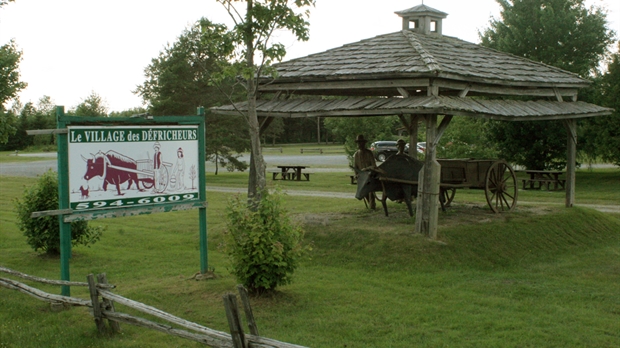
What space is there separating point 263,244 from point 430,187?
4.59 m

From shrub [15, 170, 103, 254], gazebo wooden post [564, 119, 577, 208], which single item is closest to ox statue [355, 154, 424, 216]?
gazebo wooden post [564, 119, 577, 208]

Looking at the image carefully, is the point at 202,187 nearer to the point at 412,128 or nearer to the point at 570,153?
the point at 412,128

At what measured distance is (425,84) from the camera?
12258 mm

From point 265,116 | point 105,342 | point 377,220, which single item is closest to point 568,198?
point 377,220

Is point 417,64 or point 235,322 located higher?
point 417,64

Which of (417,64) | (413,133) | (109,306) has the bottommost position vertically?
(109,306)

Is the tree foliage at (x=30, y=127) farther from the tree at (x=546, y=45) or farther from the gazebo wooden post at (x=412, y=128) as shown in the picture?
the gazebo wooden post at (x=412, y=128)

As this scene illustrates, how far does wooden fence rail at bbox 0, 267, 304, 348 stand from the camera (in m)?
5.65

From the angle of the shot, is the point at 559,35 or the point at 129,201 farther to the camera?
the point at 559,35

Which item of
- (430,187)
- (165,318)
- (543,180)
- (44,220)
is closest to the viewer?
(165,318)

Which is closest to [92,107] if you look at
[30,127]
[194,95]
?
[30,127]

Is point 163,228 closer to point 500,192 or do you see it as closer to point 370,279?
point 370,279

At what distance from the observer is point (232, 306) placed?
5.64 m

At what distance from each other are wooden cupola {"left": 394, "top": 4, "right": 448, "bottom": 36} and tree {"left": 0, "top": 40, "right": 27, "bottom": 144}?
919cm
